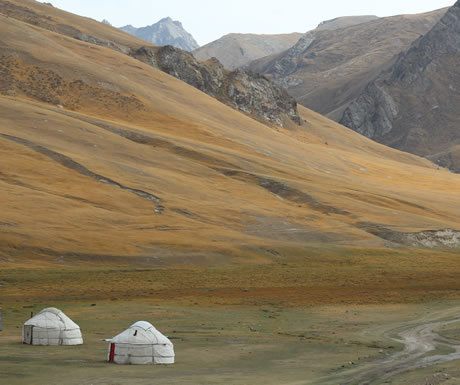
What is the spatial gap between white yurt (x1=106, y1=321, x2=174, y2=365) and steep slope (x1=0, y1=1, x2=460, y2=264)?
4696 cm

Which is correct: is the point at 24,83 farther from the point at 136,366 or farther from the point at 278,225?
the point at 136,366

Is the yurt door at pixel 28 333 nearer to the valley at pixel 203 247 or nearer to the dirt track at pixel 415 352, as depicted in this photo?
the valley at pixel 203 247

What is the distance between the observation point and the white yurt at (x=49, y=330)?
54.1m

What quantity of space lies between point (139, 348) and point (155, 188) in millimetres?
88150

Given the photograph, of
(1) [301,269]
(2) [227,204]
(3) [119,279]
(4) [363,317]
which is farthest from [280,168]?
(4) [363,317]

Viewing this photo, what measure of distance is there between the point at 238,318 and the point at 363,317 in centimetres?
920

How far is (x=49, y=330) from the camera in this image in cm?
5412

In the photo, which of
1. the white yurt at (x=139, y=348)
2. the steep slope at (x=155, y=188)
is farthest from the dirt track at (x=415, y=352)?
the steep slope at (x=155, y=188)

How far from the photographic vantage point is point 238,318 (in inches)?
2689

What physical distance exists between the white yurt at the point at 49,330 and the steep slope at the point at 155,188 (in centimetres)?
4026

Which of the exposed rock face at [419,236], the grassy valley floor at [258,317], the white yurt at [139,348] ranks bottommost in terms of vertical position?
the exposed rock face at [419,236]

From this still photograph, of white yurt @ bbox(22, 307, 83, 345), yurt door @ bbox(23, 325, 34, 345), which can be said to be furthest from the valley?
white yurt @ bbox(22, 307, 83, 345)

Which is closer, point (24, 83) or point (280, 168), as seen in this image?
point (280, 168)

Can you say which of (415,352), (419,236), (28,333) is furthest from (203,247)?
(415,352)
